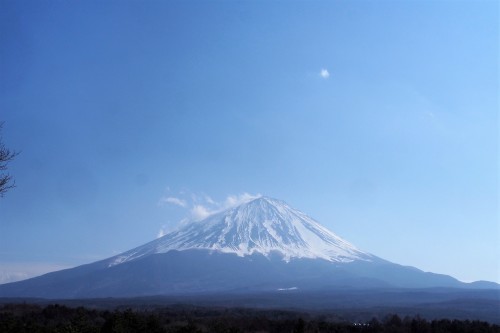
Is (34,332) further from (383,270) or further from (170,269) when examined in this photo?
(383,270)

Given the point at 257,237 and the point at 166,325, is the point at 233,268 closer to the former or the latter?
the point at 257,237

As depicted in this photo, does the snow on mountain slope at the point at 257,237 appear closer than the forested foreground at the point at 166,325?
No

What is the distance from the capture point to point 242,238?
→ 167125 mm

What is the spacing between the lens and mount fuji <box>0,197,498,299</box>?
12306cm

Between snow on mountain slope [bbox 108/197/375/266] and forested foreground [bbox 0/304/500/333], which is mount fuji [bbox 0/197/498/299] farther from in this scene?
forested foreground [bbox 0/304/500/333]

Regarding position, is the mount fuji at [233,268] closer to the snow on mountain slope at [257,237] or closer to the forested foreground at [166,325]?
the snow on mountain slope at [257,237]

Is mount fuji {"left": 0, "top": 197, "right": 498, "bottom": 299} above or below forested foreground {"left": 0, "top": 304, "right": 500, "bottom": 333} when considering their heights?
above

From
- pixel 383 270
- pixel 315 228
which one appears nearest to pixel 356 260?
pixel 383 270

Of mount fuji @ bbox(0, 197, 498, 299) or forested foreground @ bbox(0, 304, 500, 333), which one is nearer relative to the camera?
forested foreground @ bbox(0, 304, 500, 333)

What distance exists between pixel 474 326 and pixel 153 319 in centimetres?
1337

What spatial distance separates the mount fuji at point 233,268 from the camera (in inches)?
4845

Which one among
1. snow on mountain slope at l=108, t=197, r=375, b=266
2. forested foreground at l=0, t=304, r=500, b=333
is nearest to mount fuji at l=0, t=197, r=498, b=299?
snow on mountain slope at l=108, t=197, r=375, b=266

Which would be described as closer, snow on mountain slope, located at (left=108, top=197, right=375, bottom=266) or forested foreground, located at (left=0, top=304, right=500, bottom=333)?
forested foreground, located at (left=0, top=304, right=500, bottom=333)

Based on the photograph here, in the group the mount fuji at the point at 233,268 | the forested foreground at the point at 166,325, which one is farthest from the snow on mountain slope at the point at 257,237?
the forested foreground at the point at 166,325
